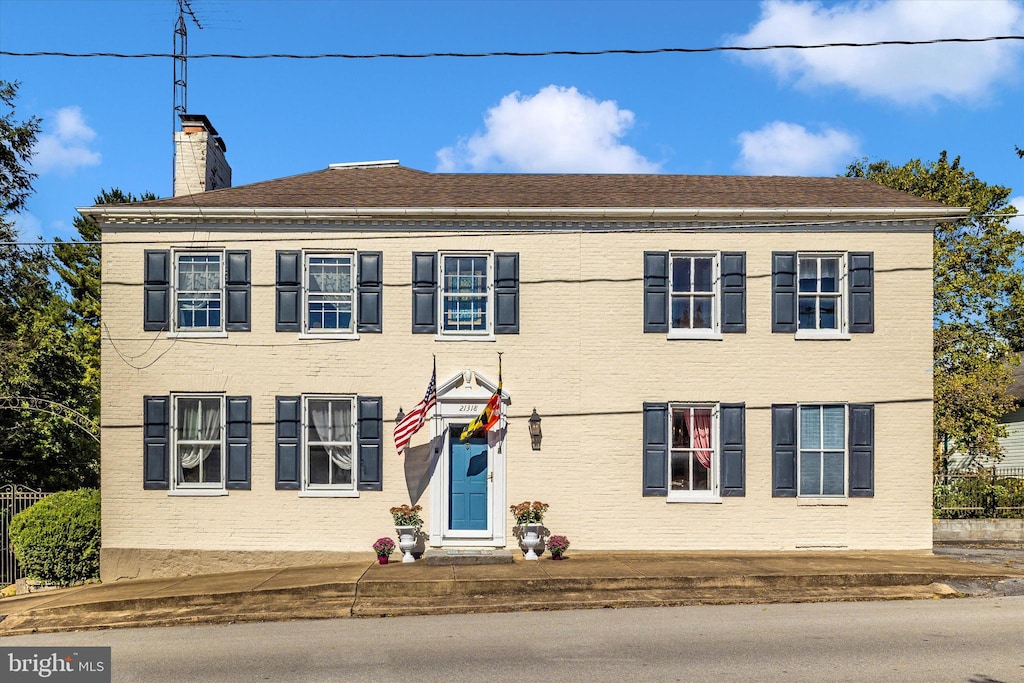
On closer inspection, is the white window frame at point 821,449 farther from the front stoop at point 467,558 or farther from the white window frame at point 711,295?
the front stoop at point 467,558

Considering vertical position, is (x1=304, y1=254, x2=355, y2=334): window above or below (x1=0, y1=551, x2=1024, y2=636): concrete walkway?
above

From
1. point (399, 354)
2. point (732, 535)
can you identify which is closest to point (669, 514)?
point (732, 535)

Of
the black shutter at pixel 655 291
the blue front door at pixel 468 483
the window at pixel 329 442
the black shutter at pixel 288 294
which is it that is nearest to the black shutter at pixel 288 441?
the window at pixel 329 442

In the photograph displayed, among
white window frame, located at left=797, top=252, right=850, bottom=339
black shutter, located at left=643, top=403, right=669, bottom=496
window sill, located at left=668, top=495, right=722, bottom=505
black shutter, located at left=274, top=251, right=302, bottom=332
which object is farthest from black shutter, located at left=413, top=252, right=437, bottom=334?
white window frame, located at left=797, top=252, right=850, bottom=339

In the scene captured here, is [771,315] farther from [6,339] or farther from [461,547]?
[6,339]

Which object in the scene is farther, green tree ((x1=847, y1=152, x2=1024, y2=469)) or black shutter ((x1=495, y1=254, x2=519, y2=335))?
green tree ((x1=847, y1=152, x2=1024, y2=469))

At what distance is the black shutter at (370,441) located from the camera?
50.1ft

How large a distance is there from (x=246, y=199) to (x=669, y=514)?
9816mm

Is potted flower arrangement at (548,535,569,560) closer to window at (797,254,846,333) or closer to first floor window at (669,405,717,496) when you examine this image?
first floor window at (669,405,717,496)

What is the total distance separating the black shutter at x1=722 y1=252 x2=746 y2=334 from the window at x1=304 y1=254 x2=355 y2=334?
6.89 metres

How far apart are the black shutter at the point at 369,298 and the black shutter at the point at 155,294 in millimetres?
3521

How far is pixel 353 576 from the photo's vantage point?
1348 centimetres

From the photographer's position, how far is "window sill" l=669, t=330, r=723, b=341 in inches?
613

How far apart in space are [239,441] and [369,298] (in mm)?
3506
